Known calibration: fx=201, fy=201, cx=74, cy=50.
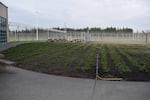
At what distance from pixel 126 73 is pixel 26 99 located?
521cm

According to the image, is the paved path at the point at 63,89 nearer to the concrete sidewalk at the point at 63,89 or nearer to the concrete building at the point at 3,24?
the concrete sidewalk at the point at 63,89

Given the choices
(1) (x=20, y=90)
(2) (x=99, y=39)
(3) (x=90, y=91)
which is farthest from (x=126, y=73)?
(2) (x=99, y=39)

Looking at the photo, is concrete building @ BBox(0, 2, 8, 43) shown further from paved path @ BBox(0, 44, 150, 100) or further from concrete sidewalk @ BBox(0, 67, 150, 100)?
concrete sidewalk @ BBox(0, 67, 150, 100)

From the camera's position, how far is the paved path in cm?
581

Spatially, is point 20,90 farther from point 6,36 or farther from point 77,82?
point 6,36

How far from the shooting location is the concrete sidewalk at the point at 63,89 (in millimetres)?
5809

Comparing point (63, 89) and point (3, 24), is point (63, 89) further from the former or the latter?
point (3, 24)

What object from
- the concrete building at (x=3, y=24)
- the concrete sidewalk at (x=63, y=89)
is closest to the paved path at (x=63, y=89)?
the concrete sidewalk at (x=63, y=89)

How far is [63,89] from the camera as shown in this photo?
6.59 metres

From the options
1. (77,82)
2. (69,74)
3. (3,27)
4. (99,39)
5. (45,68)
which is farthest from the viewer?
(99,39)

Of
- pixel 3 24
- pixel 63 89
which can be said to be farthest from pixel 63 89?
pixel 3 24

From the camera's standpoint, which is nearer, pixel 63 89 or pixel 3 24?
pixel 63 89

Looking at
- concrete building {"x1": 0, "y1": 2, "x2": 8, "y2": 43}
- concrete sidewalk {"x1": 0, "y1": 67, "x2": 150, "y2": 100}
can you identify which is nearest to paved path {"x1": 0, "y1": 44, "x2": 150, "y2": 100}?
concrete sidewalk {"x1": 0, "y1": 67, "x2": 150, "y2": 100}

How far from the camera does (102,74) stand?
→ 29.7 feet
